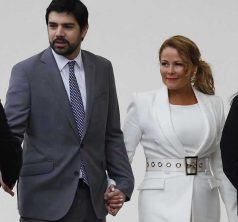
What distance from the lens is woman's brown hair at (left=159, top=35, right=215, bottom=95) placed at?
20.8 feet

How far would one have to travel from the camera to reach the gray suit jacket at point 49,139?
5742mm

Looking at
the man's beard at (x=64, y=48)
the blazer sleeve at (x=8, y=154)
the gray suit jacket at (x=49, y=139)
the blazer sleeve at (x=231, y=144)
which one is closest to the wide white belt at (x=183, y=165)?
the gray suit jacket at (x=49, y=139)

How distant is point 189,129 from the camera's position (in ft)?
20.6

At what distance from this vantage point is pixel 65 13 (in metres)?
5.85

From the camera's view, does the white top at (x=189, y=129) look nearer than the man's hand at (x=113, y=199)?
No

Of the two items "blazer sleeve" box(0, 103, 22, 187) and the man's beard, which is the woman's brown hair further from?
"blazer sleeve" box(0, 103, 22, 187)

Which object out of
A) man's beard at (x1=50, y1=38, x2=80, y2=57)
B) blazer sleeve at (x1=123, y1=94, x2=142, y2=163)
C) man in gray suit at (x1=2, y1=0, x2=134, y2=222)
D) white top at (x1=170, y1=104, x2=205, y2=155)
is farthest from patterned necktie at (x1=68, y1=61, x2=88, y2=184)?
white top at (x1=170, y1=104, x2=205, y2=155)

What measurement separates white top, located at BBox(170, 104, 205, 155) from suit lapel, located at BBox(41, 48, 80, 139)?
0.70 meters

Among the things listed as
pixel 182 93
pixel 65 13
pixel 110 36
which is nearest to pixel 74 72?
pixel 65 13

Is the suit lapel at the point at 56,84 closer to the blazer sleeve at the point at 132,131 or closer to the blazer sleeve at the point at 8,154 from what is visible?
the blazer sleeve at the point at 132,131

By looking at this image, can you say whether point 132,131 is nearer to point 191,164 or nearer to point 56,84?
point 191,164

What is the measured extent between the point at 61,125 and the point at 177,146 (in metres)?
0.74

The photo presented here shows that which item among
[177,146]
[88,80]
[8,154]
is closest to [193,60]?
[177,146]

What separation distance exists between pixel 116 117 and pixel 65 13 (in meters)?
0.59
